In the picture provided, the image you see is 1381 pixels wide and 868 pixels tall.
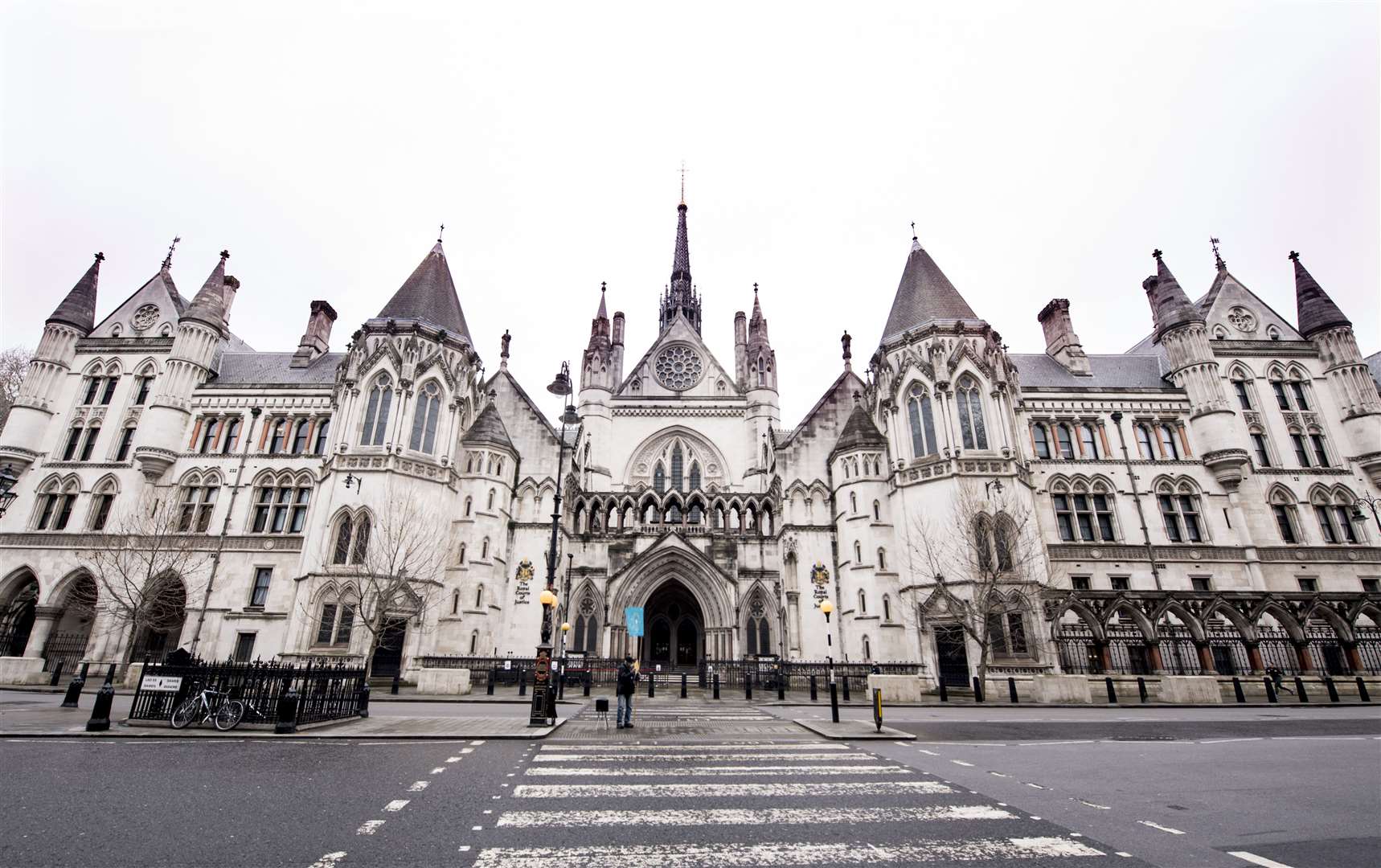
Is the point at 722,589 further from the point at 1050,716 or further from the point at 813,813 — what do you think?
the point at 813,813

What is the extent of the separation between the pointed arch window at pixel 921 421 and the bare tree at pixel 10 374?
51.3 meters

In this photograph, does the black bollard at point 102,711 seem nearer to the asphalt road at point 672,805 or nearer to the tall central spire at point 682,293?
the asphalt road at point 672,805

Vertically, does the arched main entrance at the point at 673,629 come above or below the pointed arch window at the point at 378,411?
below

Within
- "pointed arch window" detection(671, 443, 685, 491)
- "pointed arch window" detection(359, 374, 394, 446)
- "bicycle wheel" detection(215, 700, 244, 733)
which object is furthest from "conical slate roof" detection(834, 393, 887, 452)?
"bicycle wheel" detection(215, 700, 244, 733)

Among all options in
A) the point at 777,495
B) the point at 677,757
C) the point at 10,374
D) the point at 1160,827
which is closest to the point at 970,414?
the point at 777,495

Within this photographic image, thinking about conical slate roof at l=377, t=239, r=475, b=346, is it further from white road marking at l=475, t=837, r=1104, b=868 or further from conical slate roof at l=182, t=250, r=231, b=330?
white road marking at l=475, t=837, r=1104, b=868

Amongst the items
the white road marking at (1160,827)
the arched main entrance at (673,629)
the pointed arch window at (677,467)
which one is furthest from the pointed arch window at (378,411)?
the white road marking at (1160,827)

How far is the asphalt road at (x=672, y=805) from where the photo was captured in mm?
4938

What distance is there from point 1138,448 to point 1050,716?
68.0 ft

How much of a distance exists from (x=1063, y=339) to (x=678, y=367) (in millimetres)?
22893

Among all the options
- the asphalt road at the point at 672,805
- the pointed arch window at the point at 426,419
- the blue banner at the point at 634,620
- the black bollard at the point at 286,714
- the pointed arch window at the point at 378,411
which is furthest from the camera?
the blue banner at the point at 634,620

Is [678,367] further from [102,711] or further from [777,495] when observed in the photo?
[102,711]

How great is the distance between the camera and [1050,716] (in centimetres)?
1589

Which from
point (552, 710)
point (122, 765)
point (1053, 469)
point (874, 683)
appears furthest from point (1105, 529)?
point (122, 765)
